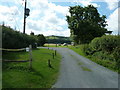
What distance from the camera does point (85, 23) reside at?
42.6 metres

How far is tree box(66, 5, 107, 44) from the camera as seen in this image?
140 feet

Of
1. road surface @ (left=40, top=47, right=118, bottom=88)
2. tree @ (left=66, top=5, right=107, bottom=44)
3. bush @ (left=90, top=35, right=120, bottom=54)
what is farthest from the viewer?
tree @ (left=66, top=5, right=107, bottom=44)

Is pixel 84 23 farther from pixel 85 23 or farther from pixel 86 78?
pixel 86 78

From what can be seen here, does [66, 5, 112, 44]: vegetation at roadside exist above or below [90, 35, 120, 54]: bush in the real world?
above

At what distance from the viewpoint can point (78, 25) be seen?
41.8 metres

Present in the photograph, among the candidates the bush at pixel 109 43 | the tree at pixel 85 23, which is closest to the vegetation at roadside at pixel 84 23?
the tree at pixel 85 23

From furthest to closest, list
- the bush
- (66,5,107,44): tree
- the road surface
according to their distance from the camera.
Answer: (66,5,107,44): tree < the bush < the road surface

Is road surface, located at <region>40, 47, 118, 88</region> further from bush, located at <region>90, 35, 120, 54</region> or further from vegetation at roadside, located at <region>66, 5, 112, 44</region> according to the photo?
vegetation at roadside, located at <region>66, 5, 112, 44</region>

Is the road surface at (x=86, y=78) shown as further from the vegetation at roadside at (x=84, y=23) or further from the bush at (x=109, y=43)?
the vegetation at roadside at (x=84, y=23)

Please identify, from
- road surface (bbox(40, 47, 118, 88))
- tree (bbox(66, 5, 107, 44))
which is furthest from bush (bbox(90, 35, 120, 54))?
tree (bbox(66, 5, 107, 44))

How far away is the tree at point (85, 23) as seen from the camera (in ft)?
140

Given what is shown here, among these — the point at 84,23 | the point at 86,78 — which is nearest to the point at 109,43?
the point at 86,78

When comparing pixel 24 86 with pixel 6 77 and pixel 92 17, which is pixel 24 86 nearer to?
pixel 6 77

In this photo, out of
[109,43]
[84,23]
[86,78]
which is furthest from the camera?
[84,23]
